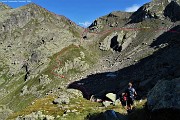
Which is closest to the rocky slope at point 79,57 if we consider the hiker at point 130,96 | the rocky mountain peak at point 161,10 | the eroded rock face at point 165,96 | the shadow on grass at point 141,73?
the rocky mountain peak at point 161,10

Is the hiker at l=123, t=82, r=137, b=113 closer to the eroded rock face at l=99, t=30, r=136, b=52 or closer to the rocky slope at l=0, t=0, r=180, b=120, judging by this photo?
the rocky slope at l=0, t=0, r=180, b=120

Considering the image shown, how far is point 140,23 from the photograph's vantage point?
167375mm

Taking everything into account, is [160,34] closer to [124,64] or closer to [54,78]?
[124,64]

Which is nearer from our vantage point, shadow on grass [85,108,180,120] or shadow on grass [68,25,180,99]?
shadow on grass [85,108,180,120]

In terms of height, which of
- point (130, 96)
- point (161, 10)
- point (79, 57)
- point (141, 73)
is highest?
point (161, 10)

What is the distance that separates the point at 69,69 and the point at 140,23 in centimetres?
4860

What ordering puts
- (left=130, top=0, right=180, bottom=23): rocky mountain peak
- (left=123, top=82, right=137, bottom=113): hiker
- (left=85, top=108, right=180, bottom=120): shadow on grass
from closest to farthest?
(left=85, top=108, right=180, bottom=120): shadow on grass
(left=123, top=82, right=137, bottom=113): hiker
(left=130, top=0, right=180, bottom=23): rocky mountain peak

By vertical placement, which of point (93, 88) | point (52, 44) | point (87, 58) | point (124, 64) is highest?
point (52, 44)

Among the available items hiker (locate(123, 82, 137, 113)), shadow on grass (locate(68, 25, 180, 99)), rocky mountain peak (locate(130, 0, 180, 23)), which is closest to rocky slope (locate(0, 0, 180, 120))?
rocky mountain peak (locate(130, 0, 180, 23))

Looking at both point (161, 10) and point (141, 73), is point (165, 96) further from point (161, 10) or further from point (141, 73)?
point (161, 10)

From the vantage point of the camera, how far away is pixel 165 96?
22.2m

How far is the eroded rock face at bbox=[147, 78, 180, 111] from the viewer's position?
21.1m

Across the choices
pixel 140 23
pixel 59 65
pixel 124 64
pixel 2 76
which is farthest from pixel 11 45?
pixel 124 64

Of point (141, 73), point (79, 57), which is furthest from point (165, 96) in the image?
point (79, 57)
